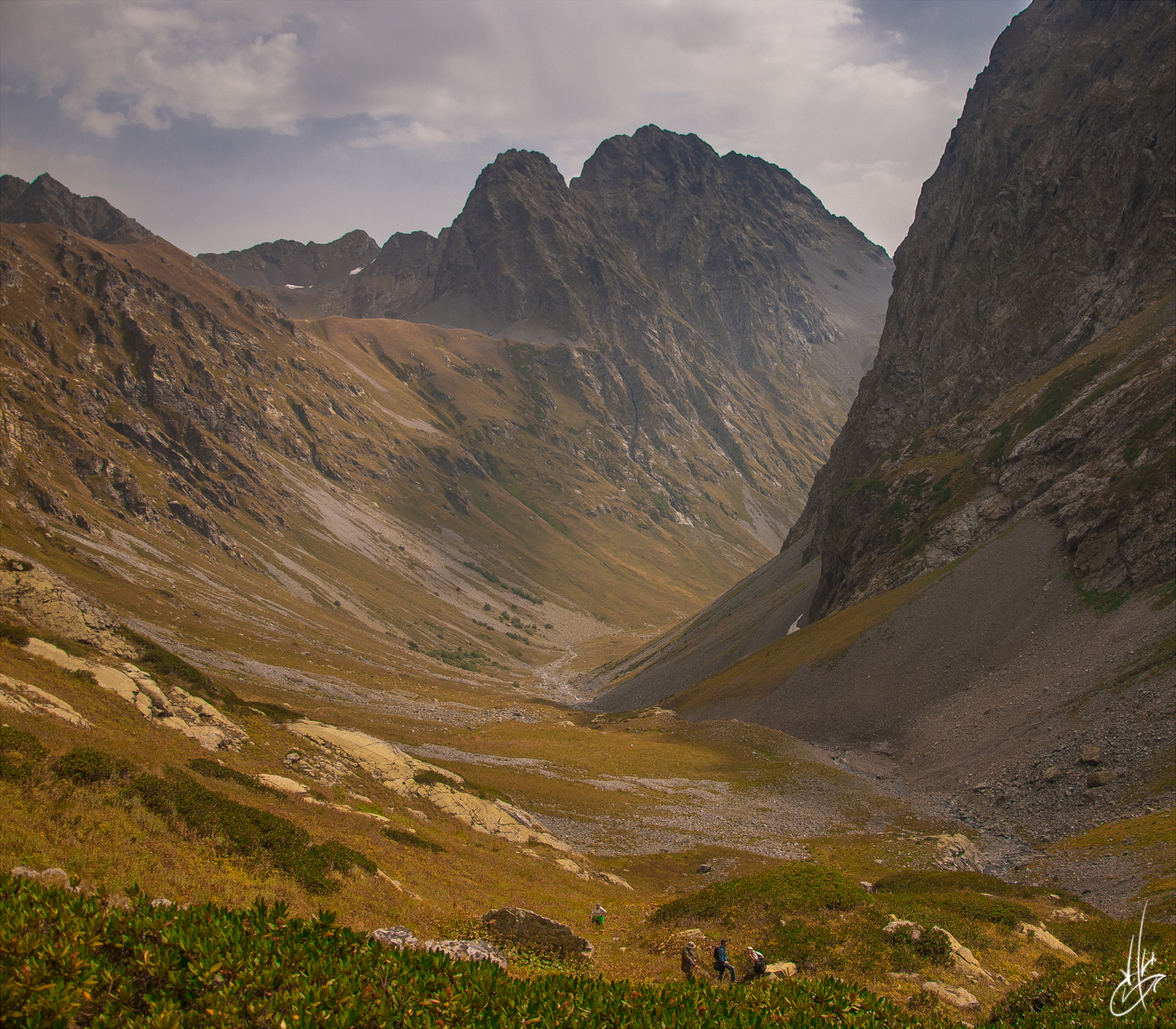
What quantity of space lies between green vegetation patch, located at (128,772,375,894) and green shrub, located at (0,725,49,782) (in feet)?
8.32

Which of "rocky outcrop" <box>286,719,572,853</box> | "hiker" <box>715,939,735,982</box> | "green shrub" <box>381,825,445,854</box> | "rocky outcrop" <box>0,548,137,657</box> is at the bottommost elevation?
"rocky outcrop" <box>0,548,137,657</box>

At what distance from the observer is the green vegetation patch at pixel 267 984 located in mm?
9789

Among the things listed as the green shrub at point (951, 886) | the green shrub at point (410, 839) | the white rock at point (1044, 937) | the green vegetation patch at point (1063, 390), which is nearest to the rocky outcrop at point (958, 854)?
the green shrub at point (951, 886)

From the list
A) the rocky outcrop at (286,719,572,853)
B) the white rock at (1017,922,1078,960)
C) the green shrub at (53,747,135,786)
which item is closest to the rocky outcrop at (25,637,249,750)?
the rocky outcrop at (286,719,572,853)

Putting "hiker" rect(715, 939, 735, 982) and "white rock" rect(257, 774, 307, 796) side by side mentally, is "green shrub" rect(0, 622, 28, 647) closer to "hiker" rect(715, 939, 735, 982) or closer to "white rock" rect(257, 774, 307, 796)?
"white rock" rect(257, 774, 307, 796)

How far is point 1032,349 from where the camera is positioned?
119 m

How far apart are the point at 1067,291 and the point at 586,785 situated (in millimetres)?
116253

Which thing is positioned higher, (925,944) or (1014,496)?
(1014,496)

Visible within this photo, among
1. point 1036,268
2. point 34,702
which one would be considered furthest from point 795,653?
point 1036,268

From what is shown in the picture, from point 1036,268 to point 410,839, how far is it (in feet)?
464

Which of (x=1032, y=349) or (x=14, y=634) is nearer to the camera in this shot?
(x=14, y=634)

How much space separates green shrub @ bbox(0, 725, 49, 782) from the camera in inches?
716

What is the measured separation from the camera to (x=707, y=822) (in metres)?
52.9

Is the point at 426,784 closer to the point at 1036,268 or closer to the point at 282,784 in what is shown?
the point at 282,784
